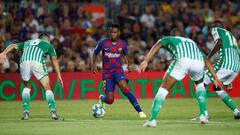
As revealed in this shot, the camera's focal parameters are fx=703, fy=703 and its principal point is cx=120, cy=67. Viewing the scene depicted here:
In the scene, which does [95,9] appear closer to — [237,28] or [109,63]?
[237,28]

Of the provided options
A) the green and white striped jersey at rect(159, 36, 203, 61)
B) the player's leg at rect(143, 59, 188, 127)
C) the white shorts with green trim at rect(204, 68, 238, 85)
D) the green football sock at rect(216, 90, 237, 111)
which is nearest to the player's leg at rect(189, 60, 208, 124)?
the green and white striped jersey at rect(159, 36, 203, 61)

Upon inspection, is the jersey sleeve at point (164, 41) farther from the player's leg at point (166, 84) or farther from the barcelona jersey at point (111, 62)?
the barcelona jersey at point (111, 62)

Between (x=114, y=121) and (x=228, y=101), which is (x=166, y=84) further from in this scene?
(x=228, y=101)

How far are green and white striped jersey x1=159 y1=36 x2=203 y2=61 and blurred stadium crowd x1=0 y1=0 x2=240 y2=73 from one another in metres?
11.4

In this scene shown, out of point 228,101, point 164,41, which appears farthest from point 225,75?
point 164,41

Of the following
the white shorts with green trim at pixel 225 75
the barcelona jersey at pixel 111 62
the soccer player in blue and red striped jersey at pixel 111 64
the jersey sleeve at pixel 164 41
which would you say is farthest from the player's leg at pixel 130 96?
the jersey sleeve at pixel 164 41

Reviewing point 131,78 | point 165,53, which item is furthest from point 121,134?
point 165,53

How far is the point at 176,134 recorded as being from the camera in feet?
42.0

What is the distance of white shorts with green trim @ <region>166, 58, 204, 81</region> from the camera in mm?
14141

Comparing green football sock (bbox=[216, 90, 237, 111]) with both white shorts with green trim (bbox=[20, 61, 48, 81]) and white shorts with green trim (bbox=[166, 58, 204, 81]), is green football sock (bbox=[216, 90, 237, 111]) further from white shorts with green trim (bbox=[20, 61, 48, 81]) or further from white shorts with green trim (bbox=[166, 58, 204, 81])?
white shorts with green trim (bbox=[20, 61, 48, 81])

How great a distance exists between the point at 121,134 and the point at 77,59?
1382cm

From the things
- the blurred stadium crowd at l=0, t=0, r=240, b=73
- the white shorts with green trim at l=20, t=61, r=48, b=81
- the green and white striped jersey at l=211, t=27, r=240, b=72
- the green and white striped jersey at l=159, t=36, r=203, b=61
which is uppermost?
the green and white striped jersey at l=159, t=36, r=203, b=61

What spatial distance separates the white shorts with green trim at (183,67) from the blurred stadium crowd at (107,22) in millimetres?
11586

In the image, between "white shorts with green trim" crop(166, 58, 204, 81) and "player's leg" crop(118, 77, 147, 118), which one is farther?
"player's leg" crop(118, 77, 147, 118)
